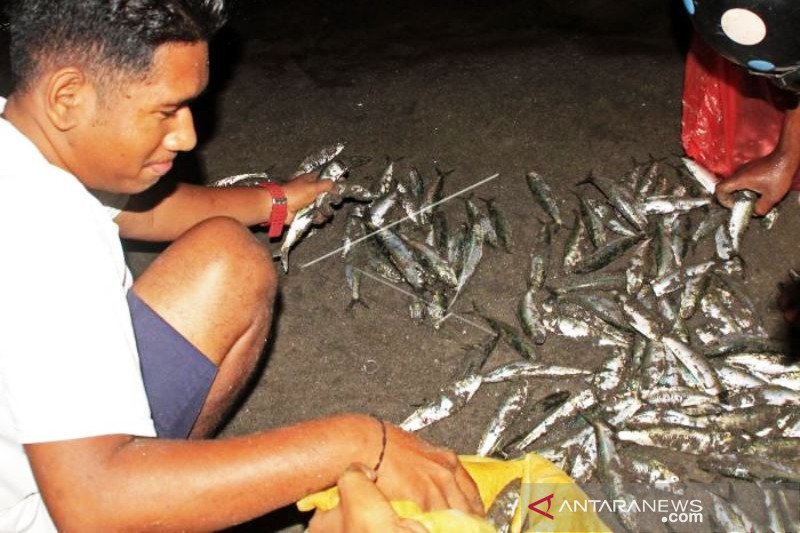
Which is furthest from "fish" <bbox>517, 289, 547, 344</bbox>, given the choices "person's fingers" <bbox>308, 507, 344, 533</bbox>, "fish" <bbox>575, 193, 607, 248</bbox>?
"person's fingers" <bbox>308, 507, 344, 533</bbox>

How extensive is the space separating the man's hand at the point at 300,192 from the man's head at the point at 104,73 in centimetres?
167

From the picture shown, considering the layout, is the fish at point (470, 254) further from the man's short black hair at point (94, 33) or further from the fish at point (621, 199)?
the man's short black hair at point (94, 33)

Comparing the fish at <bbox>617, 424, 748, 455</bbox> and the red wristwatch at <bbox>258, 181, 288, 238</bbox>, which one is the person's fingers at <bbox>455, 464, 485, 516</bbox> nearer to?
the fish at <bbox>617, 424, 748, 455</bbox>

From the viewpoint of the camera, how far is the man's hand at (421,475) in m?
2.24

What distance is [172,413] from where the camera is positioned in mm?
2623

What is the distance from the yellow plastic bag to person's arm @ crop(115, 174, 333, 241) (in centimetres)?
158

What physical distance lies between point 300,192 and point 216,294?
1408mm

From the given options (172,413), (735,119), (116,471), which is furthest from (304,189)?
(735,119)

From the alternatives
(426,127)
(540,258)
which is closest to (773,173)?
(540,258)

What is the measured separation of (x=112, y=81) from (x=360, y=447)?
4.11 ft

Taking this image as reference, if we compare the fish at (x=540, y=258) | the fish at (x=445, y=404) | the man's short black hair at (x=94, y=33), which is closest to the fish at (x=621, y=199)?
the fish at (x=540, y=258)

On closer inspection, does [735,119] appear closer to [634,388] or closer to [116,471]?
[634,388]

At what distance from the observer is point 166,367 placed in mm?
2568

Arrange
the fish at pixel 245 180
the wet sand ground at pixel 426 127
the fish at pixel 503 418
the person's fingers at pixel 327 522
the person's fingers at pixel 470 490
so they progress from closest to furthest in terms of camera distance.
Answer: the person's fingers at pixel 327 522 → the person's fingers at pixel 470 490 → the fish at pixel 503 418 → the wet sand ground at pixel 426 127 → the fish at pixel 245 180
